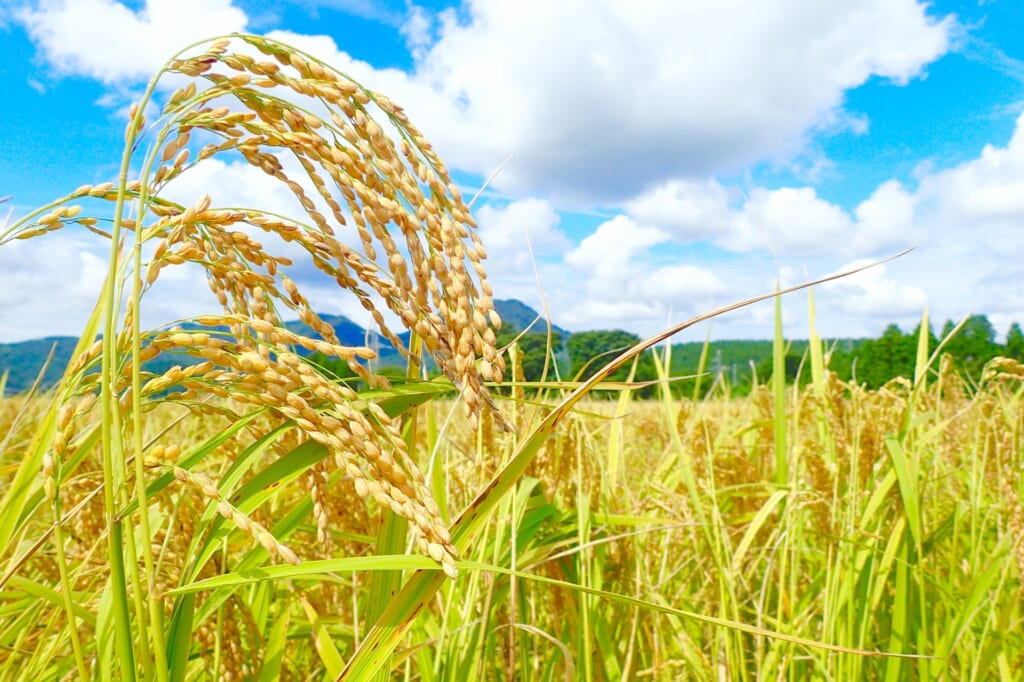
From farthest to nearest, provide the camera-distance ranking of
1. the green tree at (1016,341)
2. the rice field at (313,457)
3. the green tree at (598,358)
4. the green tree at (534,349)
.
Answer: the green tree at (1016,341), the green tree at (534,349), the green tree at (598,358), the rice field at (313,457)

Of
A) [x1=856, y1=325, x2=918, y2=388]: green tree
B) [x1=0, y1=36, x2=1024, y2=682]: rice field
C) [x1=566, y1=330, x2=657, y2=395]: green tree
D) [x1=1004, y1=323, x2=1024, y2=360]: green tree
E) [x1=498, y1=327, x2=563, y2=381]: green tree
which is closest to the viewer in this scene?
[x1=0, y1=36, x2=1024, y2=682]: rice field

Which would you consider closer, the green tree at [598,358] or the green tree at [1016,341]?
the green tree at [598,358]

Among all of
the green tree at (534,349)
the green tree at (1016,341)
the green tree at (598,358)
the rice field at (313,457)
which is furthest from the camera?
the green tree at (1016,341)

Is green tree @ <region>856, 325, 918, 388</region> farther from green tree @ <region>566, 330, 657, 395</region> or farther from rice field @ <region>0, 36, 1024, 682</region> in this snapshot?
rice field @ <region>0, 36, 1024, 682</region>

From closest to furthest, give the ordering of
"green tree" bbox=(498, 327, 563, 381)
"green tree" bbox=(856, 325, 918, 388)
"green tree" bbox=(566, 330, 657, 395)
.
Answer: "green tree" bbox=(566, 330, 657, 395), "green tree" bbox=(498, 327, 563, 381), "green tree" bbox=(856, 325, 918, 388)

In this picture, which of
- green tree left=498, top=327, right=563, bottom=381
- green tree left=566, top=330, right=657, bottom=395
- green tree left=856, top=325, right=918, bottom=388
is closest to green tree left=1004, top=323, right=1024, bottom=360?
green tree left=856, top=325, right=918, bottom=388

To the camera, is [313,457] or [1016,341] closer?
[313,457]

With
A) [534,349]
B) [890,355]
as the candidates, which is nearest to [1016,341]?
[890,355]

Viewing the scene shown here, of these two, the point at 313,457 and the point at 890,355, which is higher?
the point at 890,355

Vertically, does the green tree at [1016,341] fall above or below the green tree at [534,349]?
above

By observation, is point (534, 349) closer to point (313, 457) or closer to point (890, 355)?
point (313, 457)

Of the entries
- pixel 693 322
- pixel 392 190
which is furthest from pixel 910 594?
pixel 392 190

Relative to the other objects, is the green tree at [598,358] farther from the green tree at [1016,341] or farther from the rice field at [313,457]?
the green tree at [1016,341]

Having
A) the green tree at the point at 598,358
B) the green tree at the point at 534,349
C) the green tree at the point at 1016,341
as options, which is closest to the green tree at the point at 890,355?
the green tree at the point at 1016,341
